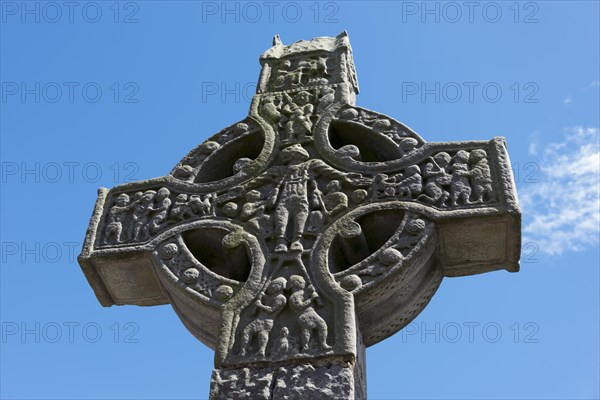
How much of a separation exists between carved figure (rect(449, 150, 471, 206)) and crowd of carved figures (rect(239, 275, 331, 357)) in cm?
96

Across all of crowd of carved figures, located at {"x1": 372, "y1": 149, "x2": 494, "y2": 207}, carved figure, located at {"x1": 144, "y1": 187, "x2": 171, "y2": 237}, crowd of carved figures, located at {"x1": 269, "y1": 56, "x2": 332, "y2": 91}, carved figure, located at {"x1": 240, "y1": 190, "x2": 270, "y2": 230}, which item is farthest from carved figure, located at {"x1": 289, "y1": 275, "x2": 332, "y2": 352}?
crowd of carved figures, located at {"x1": 269, "y1": 56, "x2": 332, "y2": 91}

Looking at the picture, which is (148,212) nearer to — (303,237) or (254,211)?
(254,211)

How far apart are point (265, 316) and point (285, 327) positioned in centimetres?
13

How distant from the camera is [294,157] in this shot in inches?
197

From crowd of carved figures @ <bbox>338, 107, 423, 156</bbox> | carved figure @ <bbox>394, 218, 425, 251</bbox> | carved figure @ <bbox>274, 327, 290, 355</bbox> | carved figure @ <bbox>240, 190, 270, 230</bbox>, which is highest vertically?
crowd of carved figures @ <bbox>338, 107, 423, 156</bbox>

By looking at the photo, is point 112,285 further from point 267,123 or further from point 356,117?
point 356,117

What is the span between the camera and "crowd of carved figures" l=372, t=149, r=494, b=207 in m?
4.53

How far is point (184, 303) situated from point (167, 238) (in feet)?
1.34

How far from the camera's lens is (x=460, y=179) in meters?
4.62

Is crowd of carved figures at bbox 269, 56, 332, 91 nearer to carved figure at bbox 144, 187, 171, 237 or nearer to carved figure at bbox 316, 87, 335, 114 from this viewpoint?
carved figure at bbox 316, 87, 335, 114

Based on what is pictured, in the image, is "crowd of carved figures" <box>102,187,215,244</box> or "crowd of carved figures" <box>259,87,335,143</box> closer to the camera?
"crowd of carved figures" <box>102,187,215,244</box>

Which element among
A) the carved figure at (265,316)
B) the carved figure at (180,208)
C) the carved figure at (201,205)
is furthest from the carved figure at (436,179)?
the carved figure at (180,208)

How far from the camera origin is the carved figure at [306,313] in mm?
3961

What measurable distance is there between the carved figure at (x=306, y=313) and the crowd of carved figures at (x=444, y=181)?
2.44 ft
